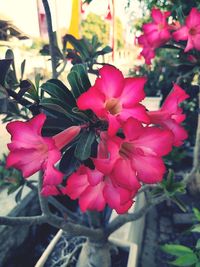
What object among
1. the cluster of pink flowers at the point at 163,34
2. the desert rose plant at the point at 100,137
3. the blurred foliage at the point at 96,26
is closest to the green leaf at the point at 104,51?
the cluster of pink flowers at the point at 163,34

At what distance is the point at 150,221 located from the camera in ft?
7.12

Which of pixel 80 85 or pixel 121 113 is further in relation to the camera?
pixel 80 85

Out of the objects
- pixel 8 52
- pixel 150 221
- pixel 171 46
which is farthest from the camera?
pixel 150 221

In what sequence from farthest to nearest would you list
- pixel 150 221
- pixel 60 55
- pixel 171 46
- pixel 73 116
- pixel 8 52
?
pixel 150 221 < pixel 171 46 < pixel 60 55 < pixel 8 52 < pixel 73 116

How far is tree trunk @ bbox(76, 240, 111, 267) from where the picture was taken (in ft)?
4.07

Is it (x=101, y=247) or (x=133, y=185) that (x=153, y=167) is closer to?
(x=133, y=185)

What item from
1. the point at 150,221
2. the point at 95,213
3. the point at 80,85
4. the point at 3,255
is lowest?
the point at 150,221

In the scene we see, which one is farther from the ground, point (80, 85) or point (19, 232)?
point (80, 85)

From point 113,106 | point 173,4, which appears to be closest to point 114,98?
point 113,106

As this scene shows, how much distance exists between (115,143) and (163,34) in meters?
0.97

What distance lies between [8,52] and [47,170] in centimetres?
45

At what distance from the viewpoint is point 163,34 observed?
124 centimetres

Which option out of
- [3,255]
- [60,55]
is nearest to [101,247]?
[3,255]

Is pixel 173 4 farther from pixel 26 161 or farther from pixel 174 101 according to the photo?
pixel 26 161
